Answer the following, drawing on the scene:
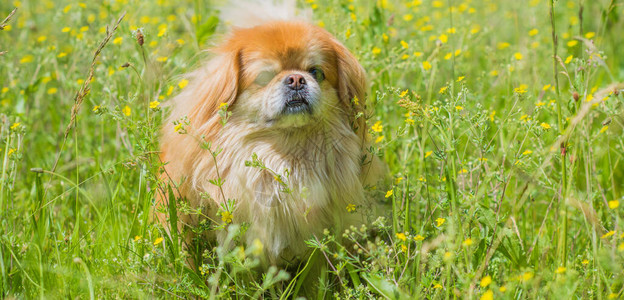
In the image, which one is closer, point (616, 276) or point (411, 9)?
point (616, 276)

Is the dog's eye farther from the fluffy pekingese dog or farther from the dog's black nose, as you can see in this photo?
the dog's black nose

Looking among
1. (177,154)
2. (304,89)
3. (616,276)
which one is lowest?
(616,276)

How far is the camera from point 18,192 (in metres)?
3.01

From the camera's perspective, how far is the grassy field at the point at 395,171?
195 cm

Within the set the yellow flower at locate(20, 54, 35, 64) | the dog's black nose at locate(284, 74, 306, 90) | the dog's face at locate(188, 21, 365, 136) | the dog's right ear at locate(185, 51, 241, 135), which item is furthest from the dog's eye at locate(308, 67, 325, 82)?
the yellow flower at locate(20, 54, 35, 64)

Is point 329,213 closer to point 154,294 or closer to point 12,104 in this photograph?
point 154,294

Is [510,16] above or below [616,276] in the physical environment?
above

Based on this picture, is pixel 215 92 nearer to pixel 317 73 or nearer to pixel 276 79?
pixel 276 79

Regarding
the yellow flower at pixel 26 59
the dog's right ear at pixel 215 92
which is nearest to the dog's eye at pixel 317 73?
the dog's right ear at pixel 215 92

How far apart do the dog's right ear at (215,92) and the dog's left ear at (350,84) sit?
1.45 feet

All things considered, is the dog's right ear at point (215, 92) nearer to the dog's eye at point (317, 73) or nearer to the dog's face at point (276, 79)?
the dog's face at point (276, 79)

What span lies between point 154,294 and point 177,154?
615 millimetres

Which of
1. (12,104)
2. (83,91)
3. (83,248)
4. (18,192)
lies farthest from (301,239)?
(12,104)

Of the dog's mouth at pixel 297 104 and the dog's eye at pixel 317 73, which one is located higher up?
the dog's eye at pixel 317 73
